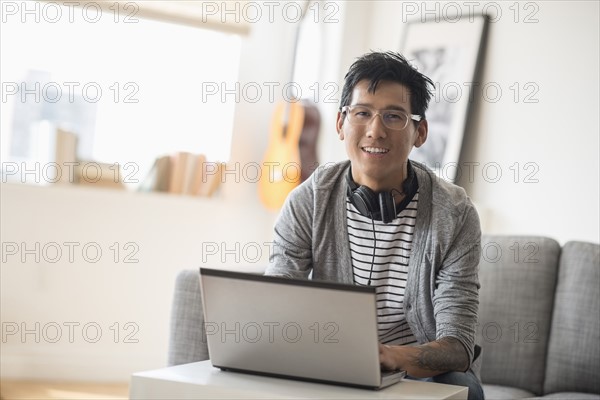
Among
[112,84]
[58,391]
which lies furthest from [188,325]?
[112,84]

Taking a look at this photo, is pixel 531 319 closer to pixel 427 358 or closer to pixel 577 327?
pixel 577 327

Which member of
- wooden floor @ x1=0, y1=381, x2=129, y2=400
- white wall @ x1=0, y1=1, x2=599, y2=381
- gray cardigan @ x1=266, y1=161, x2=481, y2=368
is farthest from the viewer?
wooden floor @ x1=0, y1=381, x2=129, y2=400

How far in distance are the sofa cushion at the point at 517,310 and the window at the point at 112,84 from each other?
194 cm

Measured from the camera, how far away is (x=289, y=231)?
6.73 ft

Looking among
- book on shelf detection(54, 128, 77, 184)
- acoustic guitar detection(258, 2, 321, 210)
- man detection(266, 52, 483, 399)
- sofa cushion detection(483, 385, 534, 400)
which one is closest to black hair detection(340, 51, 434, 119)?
man detection(266, 52, 483, 399)

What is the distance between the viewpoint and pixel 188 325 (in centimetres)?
227

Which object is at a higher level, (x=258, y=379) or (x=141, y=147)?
(x=141, y=147)

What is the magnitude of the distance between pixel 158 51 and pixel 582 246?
7.54 feet

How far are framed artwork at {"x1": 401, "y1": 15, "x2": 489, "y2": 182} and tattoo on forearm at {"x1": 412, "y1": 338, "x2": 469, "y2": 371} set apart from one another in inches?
62.2

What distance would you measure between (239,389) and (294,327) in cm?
14

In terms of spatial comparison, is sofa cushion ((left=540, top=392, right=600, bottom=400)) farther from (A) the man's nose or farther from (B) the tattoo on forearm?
(A) the man's nose

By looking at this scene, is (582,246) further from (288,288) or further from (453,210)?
(288,288)

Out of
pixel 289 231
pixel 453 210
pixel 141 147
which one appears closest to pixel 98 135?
pixel 141 147

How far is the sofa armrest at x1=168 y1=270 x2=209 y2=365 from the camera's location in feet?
7.43
